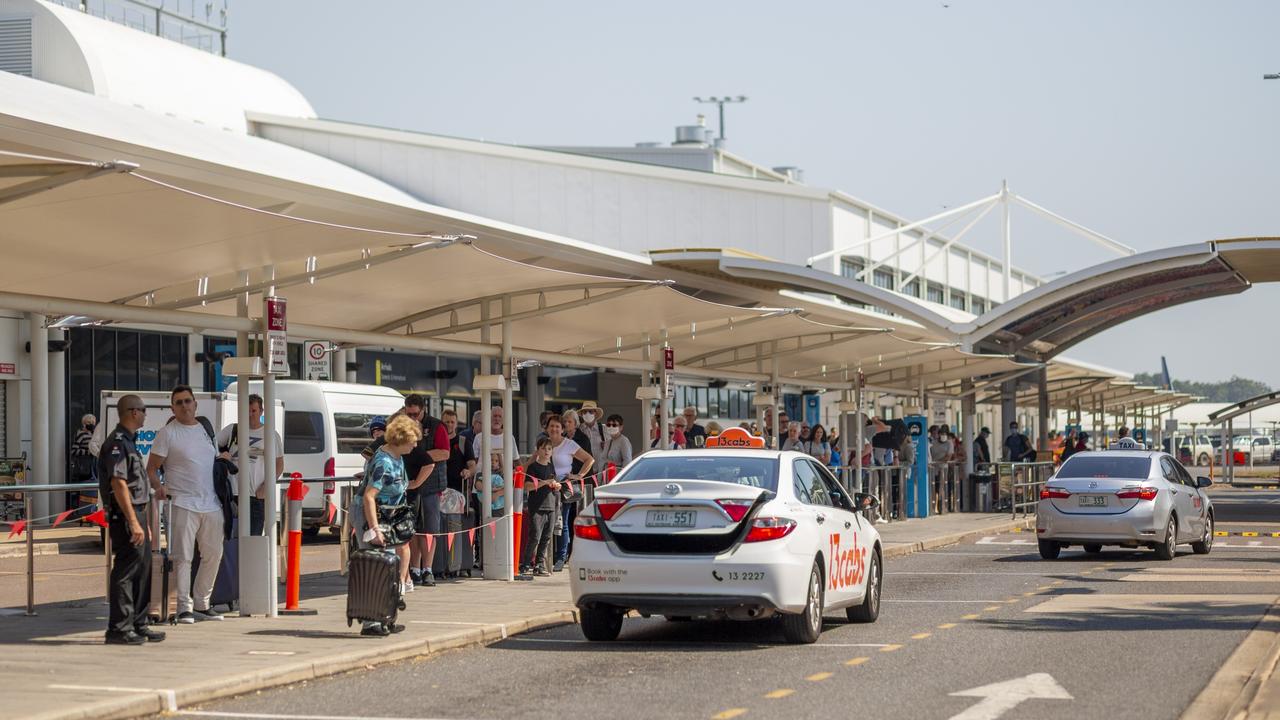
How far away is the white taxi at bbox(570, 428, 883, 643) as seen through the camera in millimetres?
12258

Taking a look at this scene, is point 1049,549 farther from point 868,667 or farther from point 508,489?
point 868,667

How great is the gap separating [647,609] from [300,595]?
17.4 ft

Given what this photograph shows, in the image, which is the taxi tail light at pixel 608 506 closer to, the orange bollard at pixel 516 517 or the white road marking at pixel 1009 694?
the white road marking at pixel 1009 694

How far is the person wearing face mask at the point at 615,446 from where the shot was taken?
2138cm

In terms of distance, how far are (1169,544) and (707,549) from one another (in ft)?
38.0

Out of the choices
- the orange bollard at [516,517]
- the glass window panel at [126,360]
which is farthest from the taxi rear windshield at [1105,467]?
the glass window panel at [126,360]

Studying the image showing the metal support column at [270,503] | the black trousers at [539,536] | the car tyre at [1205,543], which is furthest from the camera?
the car tyre at [1205,543]

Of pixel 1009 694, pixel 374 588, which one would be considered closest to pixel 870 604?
pixel 374 588

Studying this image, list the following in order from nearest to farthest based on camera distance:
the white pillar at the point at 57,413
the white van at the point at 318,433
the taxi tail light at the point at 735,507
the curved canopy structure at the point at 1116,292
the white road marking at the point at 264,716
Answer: the white road marking at the point at 264,716 < the taxi tail light at the point at 735,507 < the white van at the point at 318,433 < the curved canopy structure at the point at 1116,292 < the white pillar at the point at 57,413

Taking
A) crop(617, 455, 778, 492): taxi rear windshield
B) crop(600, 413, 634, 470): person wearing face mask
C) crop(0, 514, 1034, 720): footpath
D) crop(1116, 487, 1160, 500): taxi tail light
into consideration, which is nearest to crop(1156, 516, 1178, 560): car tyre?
crop(1116, 487, 1160, 500): taxi tail light

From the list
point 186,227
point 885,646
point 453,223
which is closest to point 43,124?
point 186,227

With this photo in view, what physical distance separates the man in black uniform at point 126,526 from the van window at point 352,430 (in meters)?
14.6

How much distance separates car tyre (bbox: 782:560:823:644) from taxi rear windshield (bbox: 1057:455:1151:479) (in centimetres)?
1059

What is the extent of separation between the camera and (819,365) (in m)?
33.5
